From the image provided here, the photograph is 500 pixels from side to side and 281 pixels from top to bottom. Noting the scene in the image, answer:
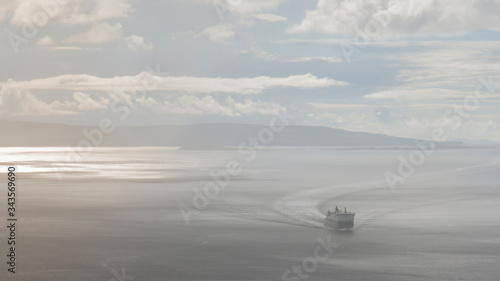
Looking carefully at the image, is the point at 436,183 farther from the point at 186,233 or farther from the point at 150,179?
the point at 186,233

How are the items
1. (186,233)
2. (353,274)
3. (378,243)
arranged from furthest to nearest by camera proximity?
(186,233)
(378,243)
(353,274)

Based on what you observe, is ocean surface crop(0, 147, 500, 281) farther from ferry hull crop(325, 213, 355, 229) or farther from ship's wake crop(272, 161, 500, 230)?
ferry hull crop(325, 213, 355, 229)

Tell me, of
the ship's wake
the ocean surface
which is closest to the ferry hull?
the ocean surface

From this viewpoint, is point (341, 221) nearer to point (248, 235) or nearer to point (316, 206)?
point (248, 235)

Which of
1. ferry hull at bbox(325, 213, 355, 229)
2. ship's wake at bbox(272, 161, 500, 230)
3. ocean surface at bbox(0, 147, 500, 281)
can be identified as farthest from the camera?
ship's wake at bbox(272, 161, 500, 230)

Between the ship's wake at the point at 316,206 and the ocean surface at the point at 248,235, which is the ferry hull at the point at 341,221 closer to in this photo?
the ocean surface at the point at 248,235

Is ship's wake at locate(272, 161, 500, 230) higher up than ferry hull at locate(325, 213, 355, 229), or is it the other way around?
ship's wake at locate(272, 161, 500, 230)

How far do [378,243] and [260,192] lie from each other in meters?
66.3

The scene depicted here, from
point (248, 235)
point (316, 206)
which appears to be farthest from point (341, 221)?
point (316, 206)

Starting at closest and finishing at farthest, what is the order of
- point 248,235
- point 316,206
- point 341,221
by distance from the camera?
1. point 248,235
2. point 341,221
3. point 316,206

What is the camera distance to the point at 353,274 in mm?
66125

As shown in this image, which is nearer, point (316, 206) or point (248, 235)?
point (248, 235)

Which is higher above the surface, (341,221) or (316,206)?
(316,206)

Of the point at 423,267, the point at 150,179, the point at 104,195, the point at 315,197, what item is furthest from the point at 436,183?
the point at 423,267
